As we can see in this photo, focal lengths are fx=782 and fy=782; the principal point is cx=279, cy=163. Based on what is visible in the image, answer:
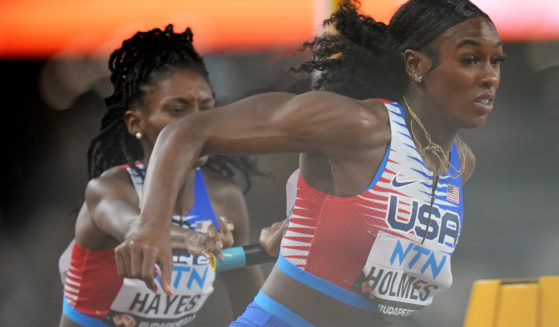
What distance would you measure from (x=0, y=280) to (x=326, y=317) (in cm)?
273

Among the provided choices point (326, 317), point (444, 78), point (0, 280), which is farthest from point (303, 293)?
point (0, 280)

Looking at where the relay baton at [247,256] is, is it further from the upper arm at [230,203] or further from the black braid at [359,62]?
the black braid at [359,62]

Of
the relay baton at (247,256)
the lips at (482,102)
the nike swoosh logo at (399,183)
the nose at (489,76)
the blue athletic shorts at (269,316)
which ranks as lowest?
the relay baton at (247,256)

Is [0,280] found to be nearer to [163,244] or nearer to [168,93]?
[168,93]

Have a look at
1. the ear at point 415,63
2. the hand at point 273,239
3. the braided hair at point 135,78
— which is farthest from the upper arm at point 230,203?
the ear at point 415,63

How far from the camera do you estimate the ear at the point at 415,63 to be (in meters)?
1.88

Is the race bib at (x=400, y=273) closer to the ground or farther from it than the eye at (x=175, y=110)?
closer to the ground

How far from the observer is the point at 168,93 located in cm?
263

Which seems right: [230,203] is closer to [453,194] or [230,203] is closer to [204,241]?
[453,194]

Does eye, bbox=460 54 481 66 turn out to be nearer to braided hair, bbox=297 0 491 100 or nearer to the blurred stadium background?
braided hair, bbox=297 0 491 100

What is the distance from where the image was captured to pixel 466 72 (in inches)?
72.4

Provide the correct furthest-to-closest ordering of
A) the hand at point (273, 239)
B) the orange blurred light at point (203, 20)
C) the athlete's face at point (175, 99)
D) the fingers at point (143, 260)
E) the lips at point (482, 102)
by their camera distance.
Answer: the orange blurred light at point (203, 20) < the athlete's face at point (175, 99) < the hand at point (273, 239) < the lips at point (482, 102) < the fingers at point (143, 260)

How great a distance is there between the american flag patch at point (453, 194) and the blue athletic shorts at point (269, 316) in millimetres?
463

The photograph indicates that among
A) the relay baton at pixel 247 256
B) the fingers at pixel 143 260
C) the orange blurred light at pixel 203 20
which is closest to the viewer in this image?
the fingers at pixel 143 260
